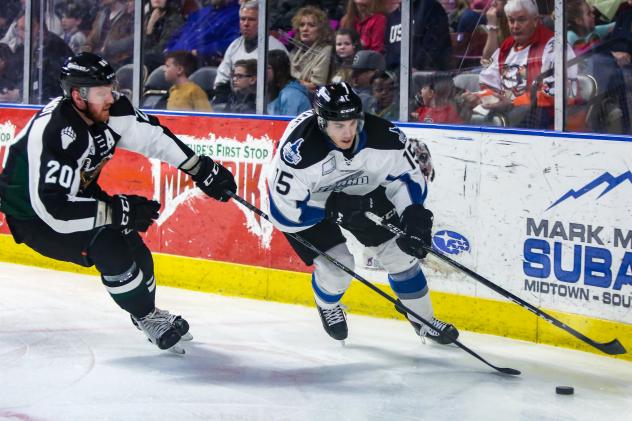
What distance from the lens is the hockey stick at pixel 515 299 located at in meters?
3.66

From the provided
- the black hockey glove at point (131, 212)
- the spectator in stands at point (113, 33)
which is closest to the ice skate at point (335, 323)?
the black hockey glove at point (131, 212)

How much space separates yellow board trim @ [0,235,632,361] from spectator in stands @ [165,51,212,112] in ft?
2.71

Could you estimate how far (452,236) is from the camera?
4609 mm

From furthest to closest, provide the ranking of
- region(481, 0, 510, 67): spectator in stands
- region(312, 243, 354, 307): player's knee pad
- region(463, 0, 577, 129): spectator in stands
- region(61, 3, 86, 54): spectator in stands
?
1. region(61, 3, 86, 54): spectator in stands
2. region(481, 0, 510, 67): spectator in stands
3. region(463, 0, 577, 129): spectator in stands
4. region(312, 243, 354, 307): player's knee pad

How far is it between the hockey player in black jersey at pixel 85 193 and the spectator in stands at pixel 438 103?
135cm

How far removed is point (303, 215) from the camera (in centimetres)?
401

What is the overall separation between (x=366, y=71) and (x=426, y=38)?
14.5 inches

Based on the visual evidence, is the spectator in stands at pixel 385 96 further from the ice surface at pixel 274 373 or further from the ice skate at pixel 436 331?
the ice skate at pixel 436 331

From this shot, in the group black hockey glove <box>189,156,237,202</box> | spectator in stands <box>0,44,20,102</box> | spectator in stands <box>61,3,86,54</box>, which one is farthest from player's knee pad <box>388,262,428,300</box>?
spectator in stands <box>0,44,20,102</box>

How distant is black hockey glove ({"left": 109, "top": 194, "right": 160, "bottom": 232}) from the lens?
3771mm

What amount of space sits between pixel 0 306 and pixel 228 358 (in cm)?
148

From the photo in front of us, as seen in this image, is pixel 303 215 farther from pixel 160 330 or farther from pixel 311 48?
pixel 311 48

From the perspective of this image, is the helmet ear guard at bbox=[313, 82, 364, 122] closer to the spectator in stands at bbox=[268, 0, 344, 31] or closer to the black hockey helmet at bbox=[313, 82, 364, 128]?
the black hockey helmet at bbox=[313, 82, 364, 128]

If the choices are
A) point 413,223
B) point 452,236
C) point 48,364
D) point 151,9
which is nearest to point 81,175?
point 48,364
